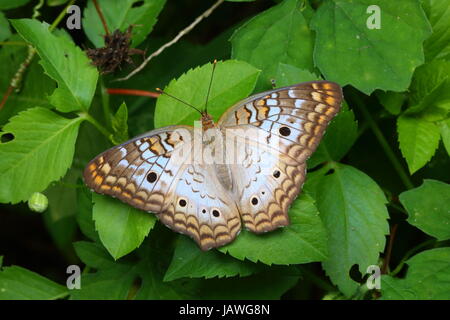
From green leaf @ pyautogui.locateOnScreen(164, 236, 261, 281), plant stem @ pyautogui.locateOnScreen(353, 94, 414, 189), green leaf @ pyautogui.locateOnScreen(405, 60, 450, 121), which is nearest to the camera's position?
green leaf @ pyautogui.locateOnScreen(164, 236, 261, 281)

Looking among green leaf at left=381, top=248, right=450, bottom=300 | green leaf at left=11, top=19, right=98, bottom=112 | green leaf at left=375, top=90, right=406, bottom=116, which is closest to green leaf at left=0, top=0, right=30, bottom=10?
green leaf at left=11, top=19, right=98, bottom=112

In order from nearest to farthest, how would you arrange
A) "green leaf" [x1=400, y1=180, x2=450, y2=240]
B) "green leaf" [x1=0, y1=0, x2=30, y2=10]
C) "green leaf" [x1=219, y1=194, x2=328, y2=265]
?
"green leaf" [x1=219, y1=194, x2=328, y2=265]
"green leaf" [x1=400, y1=180, x2=450, y2=240]
"green leaf" [x1=0, y1=0, x2=30, y2=10]

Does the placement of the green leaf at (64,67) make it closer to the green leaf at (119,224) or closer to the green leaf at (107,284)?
the green leaf at (119,224)

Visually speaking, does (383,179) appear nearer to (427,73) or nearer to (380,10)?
(427,73)

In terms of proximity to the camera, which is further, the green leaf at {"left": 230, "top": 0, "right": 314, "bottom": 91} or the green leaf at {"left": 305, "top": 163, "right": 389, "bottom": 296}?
the green leaf at {"left": 230, "top": 0, "right": 314, "bottom": 91}

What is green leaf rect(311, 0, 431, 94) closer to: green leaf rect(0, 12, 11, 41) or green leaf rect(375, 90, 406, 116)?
green leaf rect(375, 90, 406, 116)

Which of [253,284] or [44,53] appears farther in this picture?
[253,284]
